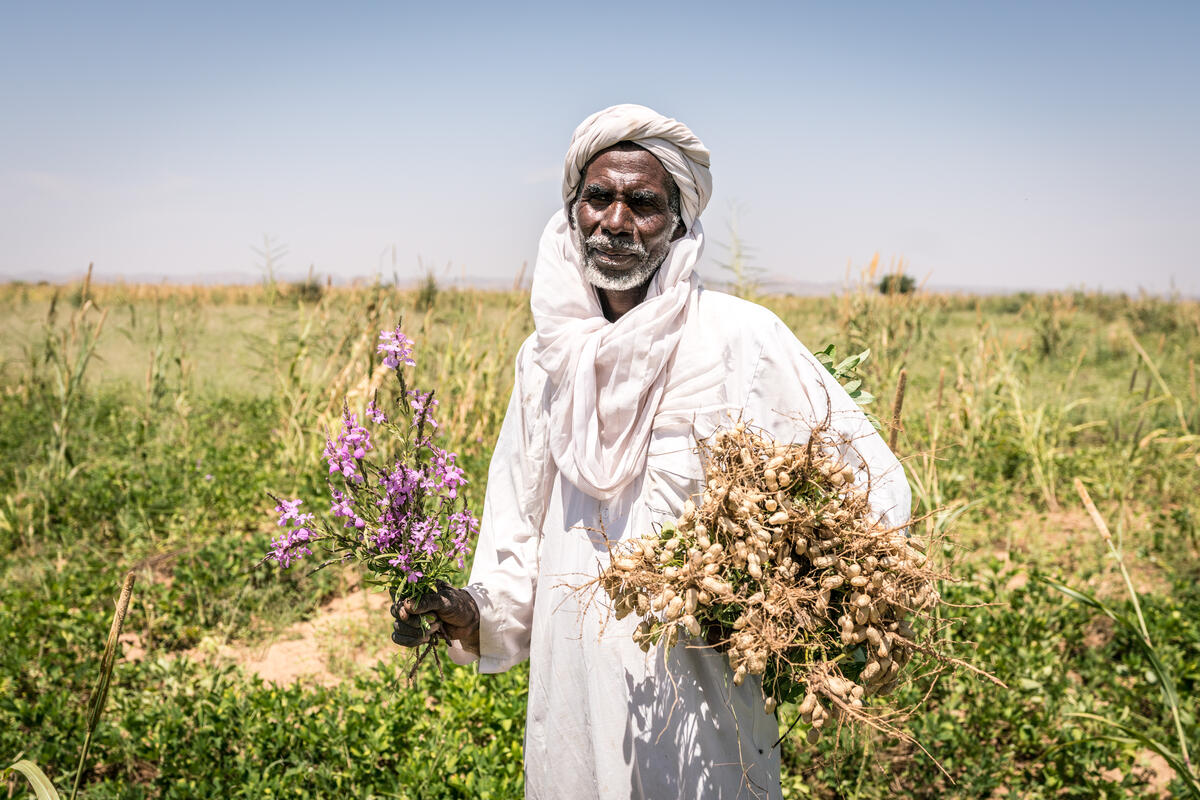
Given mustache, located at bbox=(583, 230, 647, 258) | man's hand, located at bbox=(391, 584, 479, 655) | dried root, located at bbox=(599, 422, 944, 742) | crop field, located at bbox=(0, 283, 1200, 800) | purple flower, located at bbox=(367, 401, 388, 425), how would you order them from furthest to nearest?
crop field, located at bbox=(0, 283, 1200, 800) < mustache, located at bbox=(583, 230, 647, 258) < man's hand, located at bbox=(391, 584, 479, 655) < purple flower, located at bbox=(367, 401, 388, 425) < dried root, located at bbox=(599, 422, 944, 742)

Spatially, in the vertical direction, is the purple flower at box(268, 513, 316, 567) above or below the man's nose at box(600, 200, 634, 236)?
below

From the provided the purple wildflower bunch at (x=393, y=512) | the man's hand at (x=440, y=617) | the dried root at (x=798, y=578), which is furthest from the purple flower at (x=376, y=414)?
the dried root at (x=798, y=578)

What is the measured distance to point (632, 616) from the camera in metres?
1.58

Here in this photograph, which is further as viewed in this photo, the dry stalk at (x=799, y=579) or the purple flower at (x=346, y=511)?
the purple flower at (x=346, y=511)

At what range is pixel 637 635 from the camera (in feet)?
4.24

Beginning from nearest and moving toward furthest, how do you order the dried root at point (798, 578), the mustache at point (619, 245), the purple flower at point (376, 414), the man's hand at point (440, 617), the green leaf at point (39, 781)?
1. the dried root at point (798, 578)
2. the green leaf at point (39, 781)
3. the purple flower at point (376, 414)
4. the man's hand at point (440, 617)
5. the mustache at point (619, 245)

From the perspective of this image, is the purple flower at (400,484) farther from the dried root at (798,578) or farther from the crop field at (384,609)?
the dried root at (798,578)


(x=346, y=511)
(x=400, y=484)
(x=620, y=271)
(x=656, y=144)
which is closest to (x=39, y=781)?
(x=346, y=511)

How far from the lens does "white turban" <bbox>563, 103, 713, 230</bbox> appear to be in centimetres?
174

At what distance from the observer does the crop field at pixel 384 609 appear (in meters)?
2.67

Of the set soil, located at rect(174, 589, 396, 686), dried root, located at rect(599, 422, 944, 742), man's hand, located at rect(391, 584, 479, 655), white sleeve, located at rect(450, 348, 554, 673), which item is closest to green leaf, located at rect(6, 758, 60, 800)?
man's hand, located at rect(391, 584, 479, 655)

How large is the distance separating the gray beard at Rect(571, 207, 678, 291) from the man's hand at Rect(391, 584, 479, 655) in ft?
2.51

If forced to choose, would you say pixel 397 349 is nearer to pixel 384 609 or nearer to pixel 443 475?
pixel 443 475

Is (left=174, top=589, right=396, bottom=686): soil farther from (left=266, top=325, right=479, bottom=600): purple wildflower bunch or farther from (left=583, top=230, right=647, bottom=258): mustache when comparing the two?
(left=583, top=230, right=647, bottom=258): mustache
